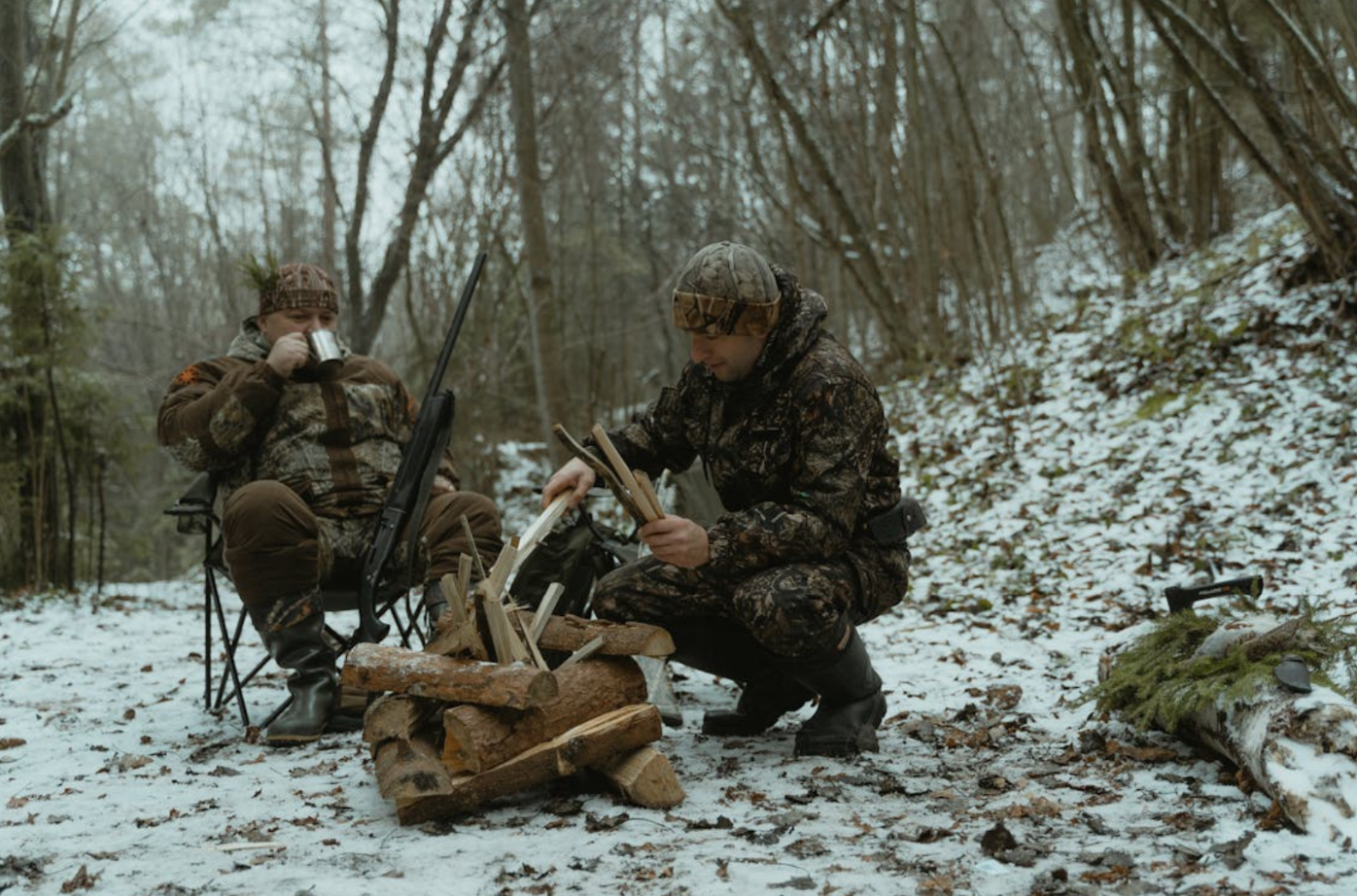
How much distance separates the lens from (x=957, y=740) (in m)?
3.09

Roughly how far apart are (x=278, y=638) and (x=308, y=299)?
4.00 ft

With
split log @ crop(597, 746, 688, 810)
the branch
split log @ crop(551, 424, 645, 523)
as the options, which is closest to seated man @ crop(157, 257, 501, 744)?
split log @ crop(551, 424, 645, 523)

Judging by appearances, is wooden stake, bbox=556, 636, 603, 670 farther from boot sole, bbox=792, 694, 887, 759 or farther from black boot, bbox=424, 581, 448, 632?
black boot, bbox=424, 581, 448, 632

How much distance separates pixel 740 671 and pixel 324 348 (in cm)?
179

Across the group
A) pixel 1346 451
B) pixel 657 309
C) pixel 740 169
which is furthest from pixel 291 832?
pixel 657 309

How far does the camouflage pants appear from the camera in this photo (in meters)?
2.76

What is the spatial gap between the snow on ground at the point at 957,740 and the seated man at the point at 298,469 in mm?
364

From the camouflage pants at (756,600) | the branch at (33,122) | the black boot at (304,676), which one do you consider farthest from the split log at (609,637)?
the branch at (33,122)

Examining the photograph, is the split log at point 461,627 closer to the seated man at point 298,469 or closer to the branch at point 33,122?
the seated man at point 298,469

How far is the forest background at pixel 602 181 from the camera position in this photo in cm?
645

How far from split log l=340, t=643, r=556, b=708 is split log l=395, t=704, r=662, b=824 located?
0.13 meters

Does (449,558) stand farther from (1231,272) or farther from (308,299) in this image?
(1231,272)

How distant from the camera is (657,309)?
49.2 feet

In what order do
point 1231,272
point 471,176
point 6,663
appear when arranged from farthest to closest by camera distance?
1. point 471,176
2. point 1231,272
3. point 6,663
